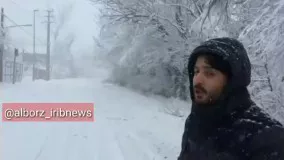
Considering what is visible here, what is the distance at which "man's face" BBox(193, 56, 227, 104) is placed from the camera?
1.88 m

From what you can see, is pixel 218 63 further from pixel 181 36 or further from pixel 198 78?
pixel 181 36

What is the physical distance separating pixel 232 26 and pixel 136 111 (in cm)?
655

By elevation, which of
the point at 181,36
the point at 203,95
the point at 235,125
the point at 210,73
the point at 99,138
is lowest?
the point at 99,138

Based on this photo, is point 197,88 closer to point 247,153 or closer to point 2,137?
→ point 247,153

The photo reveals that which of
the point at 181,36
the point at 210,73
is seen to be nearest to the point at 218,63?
the point at 210,73

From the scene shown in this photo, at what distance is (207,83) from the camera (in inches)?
74.8

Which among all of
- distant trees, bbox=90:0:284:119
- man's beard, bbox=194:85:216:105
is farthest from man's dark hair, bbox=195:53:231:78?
distant trees, bbox=90:0:284:119

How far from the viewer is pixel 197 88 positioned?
1931 mm

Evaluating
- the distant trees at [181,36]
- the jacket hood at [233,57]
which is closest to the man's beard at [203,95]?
the jacket hood at [233,57]

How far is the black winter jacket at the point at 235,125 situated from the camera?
169 cm

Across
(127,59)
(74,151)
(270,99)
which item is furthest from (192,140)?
(127,59)

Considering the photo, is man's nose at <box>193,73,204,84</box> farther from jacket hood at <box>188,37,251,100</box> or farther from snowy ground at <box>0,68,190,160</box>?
snowy ground at <box>0,68,190,160</box>

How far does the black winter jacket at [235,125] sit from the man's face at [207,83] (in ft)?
0.13

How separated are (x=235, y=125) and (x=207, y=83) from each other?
0.25m
